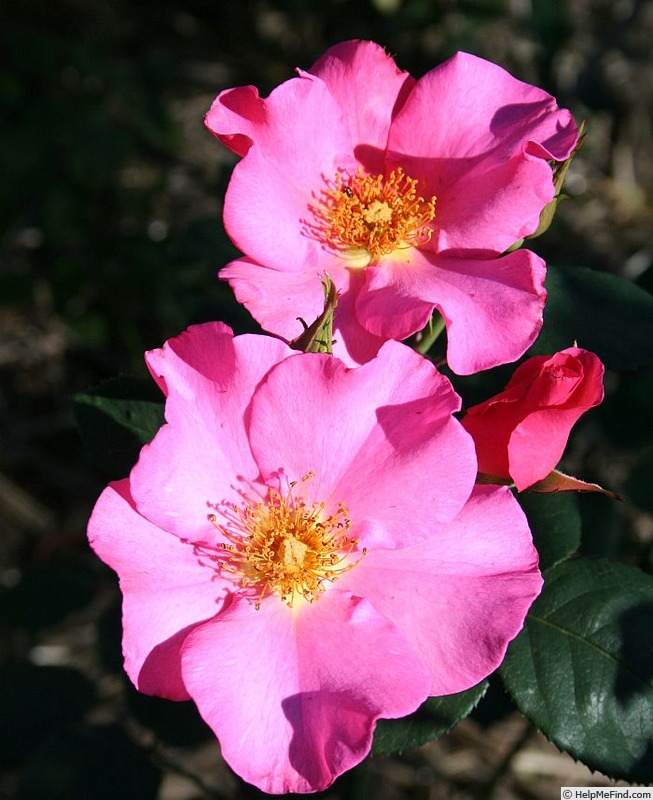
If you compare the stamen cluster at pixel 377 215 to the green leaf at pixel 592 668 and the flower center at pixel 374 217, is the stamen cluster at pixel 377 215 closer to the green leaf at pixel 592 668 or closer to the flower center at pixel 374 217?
the flower center at pixel 374 217

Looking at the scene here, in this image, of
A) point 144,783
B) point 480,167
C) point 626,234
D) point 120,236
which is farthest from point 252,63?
point 144,783

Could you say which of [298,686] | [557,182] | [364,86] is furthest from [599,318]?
[298,686]

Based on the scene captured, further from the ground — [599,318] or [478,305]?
[478,305]

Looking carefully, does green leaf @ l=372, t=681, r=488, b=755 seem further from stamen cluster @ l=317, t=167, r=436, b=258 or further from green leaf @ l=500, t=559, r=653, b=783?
stamen cluster @ l=317, t=167, r=436, b=258

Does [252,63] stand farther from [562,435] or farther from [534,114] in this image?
[562,435]

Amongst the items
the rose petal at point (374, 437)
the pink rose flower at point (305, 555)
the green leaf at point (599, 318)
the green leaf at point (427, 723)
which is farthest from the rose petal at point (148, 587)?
the green leaf at point (599, 318)

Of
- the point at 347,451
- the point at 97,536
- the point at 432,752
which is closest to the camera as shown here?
the point at 97,536

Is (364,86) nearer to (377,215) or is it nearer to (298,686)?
(377,215)
